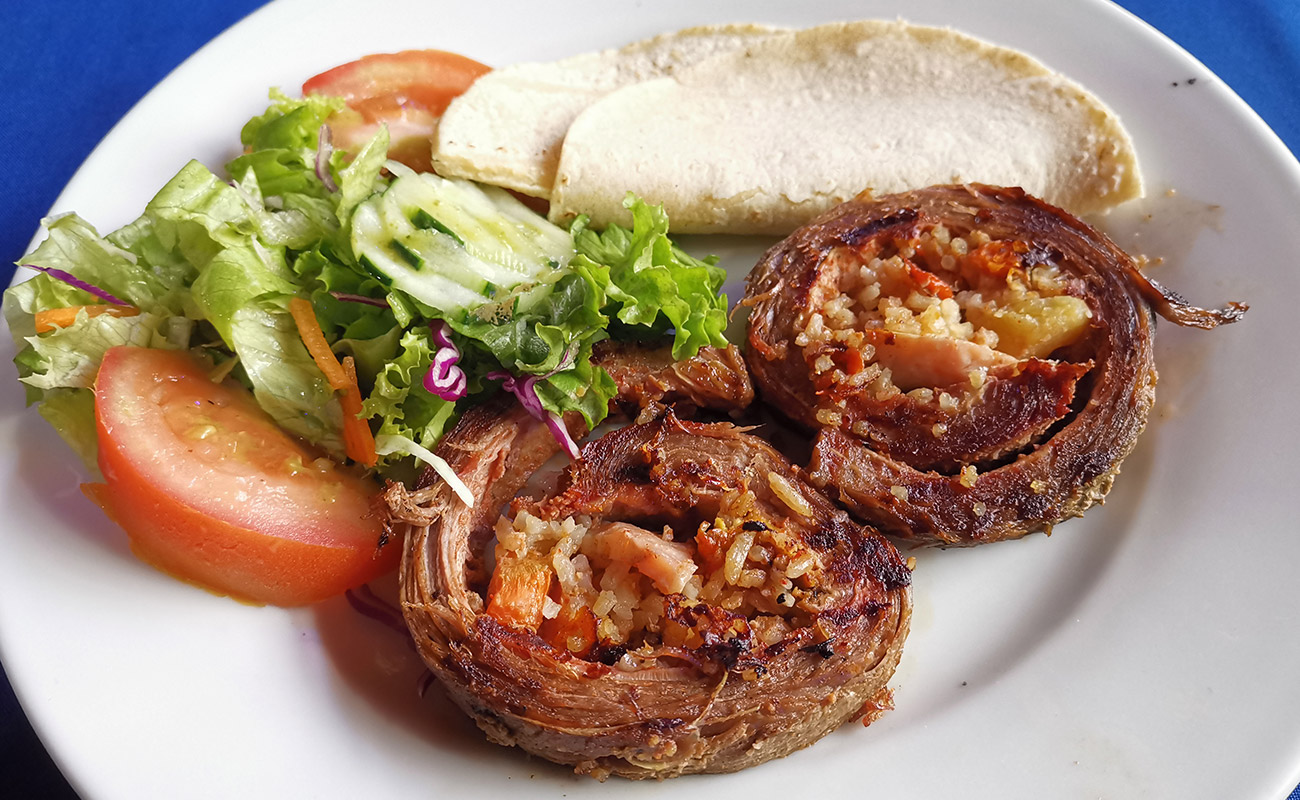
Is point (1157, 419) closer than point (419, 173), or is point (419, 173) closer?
point (1157, 419)

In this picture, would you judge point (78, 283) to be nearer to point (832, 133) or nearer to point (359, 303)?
point (359, 303)

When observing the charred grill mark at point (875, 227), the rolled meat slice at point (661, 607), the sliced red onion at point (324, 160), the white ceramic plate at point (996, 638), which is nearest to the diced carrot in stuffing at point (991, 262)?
the charred grill mark at point (875, 227)

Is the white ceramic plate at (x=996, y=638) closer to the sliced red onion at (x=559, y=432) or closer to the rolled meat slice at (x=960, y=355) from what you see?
the rolled meat slice at (x=960, y=355)

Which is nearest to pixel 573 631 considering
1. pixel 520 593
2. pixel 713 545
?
pixel 520 593

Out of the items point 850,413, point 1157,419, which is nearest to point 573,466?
point 850,413

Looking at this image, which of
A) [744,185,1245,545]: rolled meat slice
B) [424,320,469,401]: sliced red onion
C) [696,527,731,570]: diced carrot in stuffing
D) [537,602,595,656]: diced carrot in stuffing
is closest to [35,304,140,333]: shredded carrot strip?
[424,320,469,401]: sliced red onion

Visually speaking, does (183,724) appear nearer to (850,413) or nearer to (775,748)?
(775,748)
